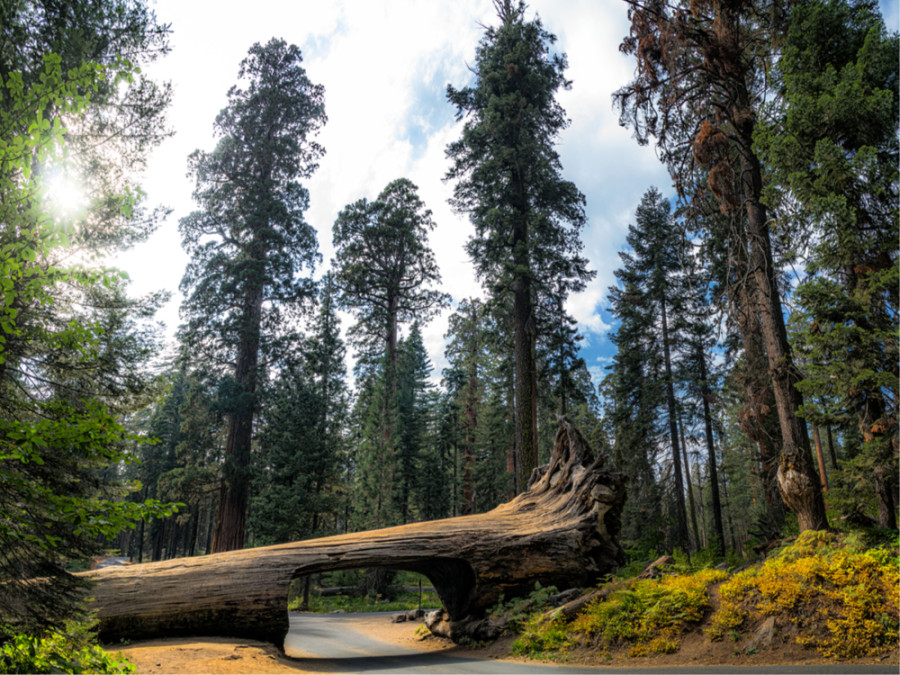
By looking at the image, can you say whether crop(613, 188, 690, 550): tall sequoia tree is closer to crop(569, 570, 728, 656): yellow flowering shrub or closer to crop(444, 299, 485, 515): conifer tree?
crop(444, 299, 485, 515): conifer tree

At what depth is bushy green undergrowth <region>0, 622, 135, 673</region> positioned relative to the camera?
3.99m

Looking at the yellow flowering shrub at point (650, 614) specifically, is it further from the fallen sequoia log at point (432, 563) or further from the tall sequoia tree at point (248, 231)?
the tall sequoia tree at point (248, 231)

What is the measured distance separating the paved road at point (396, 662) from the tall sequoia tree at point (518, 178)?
755 centimetres

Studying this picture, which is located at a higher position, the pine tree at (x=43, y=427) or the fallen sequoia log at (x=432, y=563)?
the pine tree at (x=43, y=427)

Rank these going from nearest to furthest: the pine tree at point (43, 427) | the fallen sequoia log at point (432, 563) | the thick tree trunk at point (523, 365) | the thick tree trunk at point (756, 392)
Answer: the pine tree at point (43, 427) → the fallen sequoia log at point (432, 563) → the thick tree trunk at point (756, 392) → the thick tree trunk at point (523, 365)

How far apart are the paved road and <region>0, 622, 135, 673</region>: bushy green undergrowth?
3993mm

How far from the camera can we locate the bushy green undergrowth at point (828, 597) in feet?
17.9

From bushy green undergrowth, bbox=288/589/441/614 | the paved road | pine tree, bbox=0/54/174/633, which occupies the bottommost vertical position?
bushy green undergrowth, bbox=288/589/441/614

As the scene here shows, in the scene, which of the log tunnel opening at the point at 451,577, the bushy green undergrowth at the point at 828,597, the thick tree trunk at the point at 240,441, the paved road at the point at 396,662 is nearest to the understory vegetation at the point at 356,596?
the thick tree trunk at the point at 240,441


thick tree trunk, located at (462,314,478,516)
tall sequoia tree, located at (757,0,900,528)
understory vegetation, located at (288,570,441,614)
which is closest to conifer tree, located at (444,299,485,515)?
thick tree trunk, located at (462,314,478,516)

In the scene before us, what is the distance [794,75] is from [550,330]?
459 inches

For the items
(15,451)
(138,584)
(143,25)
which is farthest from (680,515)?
(143,25)

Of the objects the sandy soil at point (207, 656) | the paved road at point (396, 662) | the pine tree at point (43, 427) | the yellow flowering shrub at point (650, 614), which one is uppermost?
the pine tree at point (43, 427)

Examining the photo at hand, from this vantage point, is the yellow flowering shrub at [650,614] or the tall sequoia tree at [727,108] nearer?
the yellow flowering shrub at [650,614]
